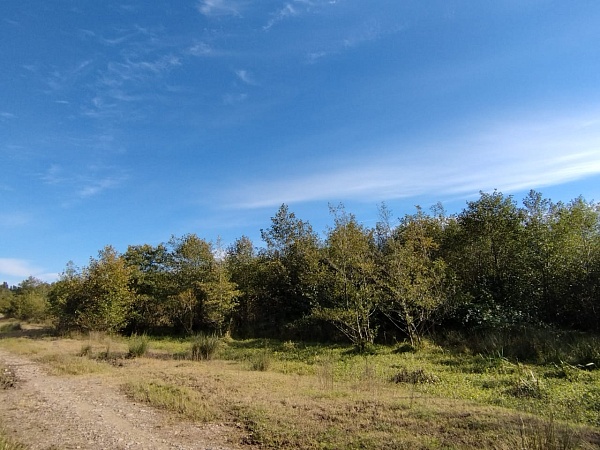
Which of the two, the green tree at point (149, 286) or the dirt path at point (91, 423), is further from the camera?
the green tree at point (149, 286)

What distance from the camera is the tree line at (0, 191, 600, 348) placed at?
16.8m

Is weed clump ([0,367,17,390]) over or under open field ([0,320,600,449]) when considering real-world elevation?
over

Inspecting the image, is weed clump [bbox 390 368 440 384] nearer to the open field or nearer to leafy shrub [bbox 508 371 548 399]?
the open field

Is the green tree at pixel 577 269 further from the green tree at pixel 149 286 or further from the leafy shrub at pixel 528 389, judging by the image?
the green tree at pixel 149 286

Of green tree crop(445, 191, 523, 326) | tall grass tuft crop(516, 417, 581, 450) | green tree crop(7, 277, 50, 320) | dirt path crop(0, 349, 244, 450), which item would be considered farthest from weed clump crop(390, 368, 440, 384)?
green tree crop(7, 277, 50, 320)

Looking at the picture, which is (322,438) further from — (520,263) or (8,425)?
(520,263)

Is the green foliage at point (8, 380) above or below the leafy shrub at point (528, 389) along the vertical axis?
above

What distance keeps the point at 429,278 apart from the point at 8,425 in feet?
48.0

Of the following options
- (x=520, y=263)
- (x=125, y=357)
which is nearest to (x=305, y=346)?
(x=125, y=357)

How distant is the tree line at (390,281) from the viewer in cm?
1678

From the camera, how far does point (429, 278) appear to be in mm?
16875

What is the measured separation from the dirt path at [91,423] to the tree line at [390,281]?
1029 centimetres

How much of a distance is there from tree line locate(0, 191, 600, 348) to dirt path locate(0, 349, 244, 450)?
10.3m

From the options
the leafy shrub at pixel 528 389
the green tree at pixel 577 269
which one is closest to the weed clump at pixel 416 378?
the leafy shrub at pixel 528 389
